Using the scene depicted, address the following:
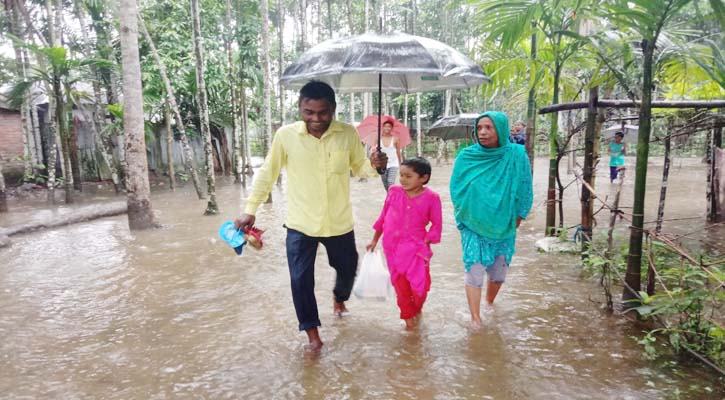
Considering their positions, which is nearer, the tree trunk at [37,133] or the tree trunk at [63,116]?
the tree trunk at [63,116]

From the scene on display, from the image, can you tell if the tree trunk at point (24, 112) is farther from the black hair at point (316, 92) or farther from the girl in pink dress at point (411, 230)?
the girl in pink dress at point (411, 230)

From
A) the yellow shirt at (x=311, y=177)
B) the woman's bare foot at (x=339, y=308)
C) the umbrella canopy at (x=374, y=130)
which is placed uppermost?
the umbrella canopy at (x=374, y=130)

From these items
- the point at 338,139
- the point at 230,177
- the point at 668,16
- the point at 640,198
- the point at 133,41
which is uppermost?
the point at 133,41

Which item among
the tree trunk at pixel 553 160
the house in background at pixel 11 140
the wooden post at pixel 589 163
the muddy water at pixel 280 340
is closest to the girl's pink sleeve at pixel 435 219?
the muddy water at pixel 280 340

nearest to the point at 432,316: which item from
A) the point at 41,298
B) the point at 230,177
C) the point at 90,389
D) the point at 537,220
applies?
the point at 90,389

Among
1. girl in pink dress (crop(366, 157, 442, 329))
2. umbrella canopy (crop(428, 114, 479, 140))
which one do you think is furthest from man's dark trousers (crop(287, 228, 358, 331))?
umbrella canopy (crop(428, 114, 479, 140))

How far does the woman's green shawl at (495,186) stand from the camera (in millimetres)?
3498

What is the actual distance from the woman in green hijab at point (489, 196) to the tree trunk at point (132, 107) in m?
5.59

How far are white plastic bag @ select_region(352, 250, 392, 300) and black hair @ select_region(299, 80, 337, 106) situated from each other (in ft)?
4.06

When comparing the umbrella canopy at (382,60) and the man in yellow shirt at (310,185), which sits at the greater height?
the umbrella canopy at (382,60)

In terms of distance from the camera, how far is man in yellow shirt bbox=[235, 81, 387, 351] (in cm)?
306

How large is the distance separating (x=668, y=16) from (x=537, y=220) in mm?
5784

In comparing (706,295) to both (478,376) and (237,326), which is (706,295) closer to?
(478,376)

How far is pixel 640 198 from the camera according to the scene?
3.28 metres
